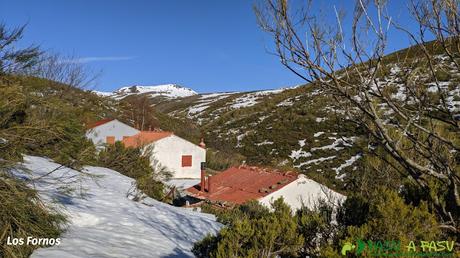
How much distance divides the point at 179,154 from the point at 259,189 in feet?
58.1

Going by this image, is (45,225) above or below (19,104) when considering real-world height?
below

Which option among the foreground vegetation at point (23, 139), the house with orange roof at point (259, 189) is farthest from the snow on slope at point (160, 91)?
the foreground vegetation at point (23, 139)

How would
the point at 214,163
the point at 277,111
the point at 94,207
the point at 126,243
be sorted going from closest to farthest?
the point at 126,243
the point at 94,207
the point at 214,163
the point at 277,111

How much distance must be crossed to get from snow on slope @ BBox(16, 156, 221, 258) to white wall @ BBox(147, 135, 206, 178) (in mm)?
22338

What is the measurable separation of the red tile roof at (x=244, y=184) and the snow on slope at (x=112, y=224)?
6452 mm

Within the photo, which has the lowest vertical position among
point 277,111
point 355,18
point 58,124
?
point 58,124

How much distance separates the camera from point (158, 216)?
9.26 meters

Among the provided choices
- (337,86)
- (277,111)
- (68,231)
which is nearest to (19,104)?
(68,231)

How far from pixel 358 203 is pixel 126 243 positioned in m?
3.66

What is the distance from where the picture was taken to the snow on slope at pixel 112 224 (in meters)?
6.08

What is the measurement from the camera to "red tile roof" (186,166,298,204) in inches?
668

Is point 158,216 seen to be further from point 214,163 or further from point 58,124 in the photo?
point 214,163

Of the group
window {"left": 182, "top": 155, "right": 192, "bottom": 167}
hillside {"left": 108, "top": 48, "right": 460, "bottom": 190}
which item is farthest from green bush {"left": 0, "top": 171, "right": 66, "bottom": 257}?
window {"left": 182, "top": 155, "right": 192, "bottom": 167}

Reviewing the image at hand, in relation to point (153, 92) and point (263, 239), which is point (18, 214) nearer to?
point (263, 239)
